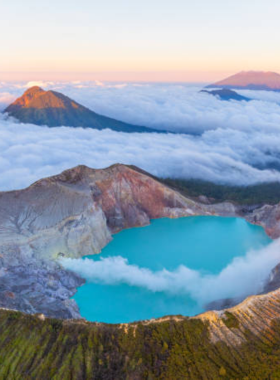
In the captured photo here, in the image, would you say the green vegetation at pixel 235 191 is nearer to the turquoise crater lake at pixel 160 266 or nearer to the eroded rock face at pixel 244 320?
the turquoise crater lake at pixel 160 266

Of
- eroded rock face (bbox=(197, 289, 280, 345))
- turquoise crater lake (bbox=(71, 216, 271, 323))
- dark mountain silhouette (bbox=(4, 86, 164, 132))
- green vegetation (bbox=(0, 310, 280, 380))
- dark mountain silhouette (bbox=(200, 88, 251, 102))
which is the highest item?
dark mountain silhouette (bbox=(200, 88, 251, 102))

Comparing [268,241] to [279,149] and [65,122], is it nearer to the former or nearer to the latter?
[279,149]

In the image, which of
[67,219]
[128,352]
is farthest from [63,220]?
[128,352]

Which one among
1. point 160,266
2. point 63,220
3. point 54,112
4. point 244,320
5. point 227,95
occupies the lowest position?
point 160,266

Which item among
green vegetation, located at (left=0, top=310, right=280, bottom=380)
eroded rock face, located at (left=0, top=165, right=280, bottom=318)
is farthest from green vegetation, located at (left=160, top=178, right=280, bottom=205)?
green vegetation, located at (left=0, top=310, right=280, bottom=380)

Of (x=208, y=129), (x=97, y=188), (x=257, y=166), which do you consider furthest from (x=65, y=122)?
(x=97, y=188)

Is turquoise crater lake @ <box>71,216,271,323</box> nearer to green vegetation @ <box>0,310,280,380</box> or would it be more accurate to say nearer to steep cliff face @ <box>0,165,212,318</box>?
steep cliff face @ <box>0,165,212,318</box>

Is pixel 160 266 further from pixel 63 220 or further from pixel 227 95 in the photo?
pixel 227 95
